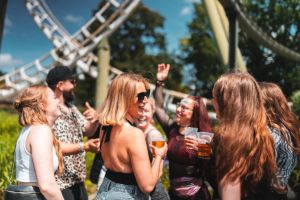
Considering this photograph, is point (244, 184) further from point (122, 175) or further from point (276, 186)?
point (122, 175)

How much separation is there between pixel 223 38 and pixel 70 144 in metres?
4.47

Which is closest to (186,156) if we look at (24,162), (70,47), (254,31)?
(24,162)

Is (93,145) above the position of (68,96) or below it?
below

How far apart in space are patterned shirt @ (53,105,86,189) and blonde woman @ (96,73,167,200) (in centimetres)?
76

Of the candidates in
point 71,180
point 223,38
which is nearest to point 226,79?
point 71,180

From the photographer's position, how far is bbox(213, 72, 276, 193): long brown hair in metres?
1.97

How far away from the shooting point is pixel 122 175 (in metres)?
2.19

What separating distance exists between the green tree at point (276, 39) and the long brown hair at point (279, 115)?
854 cm

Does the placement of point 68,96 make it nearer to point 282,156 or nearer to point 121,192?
point 121,192

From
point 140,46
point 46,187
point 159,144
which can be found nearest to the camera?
point 46,187

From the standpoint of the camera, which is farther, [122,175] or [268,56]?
[268,56]

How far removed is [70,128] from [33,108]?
2.62 feet

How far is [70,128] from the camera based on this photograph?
10.1ft

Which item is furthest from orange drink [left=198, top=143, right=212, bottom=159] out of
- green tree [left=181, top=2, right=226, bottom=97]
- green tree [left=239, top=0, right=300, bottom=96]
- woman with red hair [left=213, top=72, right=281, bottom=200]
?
green tree [left=181, top=2, right=226, bottom=97]
